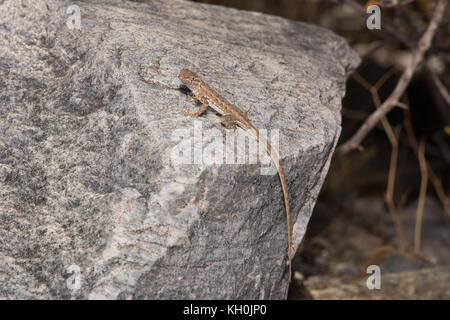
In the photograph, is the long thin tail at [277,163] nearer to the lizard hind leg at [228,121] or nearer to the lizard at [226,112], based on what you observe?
the lizard at [226,112]

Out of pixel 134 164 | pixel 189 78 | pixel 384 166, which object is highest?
pixel 189 78

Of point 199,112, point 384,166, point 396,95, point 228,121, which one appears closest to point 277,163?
point 228,121

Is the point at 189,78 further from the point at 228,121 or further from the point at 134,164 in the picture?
the point at 134,164

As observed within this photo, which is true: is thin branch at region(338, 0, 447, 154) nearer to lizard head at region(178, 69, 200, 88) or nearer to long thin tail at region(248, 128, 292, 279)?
long thin tail at region(248, 128, 292, 279)

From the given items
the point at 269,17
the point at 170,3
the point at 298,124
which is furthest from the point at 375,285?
the point at 170,3

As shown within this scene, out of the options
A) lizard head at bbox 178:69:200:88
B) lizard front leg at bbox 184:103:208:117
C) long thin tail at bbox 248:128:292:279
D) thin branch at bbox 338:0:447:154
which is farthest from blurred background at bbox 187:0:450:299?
lizard head at bbox 178:69:200:88

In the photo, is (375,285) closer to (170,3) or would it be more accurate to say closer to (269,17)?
(269,17)
